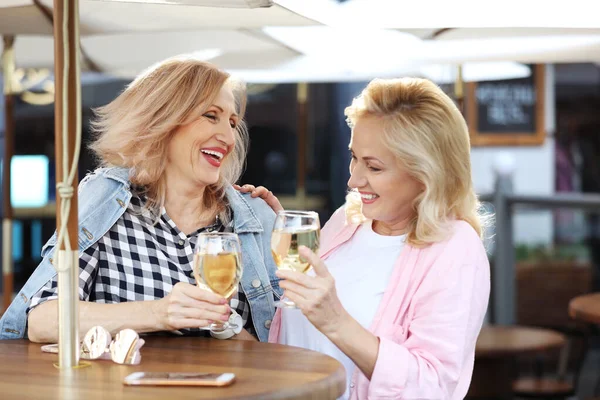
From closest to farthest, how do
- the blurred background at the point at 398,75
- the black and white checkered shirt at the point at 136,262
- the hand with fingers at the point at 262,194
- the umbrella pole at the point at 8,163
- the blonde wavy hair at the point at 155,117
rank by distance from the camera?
the black and white checkered shirt at the point at 136,262
the blonde wavy hair at the point at 155,117
the hand with fingers at the point at 262,194
the blurred background at the point at 398,75
the umbrella pole at the point at 8,163

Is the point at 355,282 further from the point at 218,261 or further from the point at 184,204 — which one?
the point at 184,204

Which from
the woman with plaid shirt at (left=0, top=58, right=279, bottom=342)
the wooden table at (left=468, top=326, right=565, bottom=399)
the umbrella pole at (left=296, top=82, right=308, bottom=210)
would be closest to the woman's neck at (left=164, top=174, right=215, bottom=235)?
the woman with plaid shirt at (left=0, top=58, right=279, bottom=342)

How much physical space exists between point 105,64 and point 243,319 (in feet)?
7.43

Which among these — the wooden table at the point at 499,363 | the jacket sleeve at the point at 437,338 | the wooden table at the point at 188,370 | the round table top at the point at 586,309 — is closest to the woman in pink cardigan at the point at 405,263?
the jacket sleeve at the point at 437,338

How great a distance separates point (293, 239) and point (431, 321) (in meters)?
0.35

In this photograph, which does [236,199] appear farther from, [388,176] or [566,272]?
[566,272]

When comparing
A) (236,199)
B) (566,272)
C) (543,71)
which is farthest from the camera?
(543,71)

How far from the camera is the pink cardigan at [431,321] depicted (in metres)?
2.00

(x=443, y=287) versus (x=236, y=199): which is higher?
(x=236, y=199)

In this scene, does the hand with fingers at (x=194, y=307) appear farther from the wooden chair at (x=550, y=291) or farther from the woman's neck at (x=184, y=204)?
the wooden chair at (x=550, y=291)

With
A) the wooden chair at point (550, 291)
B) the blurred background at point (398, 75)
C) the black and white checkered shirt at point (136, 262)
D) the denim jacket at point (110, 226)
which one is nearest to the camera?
the denim jacket at point (110, 226)

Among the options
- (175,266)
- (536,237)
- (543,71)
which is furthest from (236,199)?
(543,71)

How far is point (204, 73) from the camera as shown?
260 centimetres

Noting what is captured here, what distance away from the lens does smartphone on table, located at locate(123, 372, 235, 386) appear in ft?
5.49
